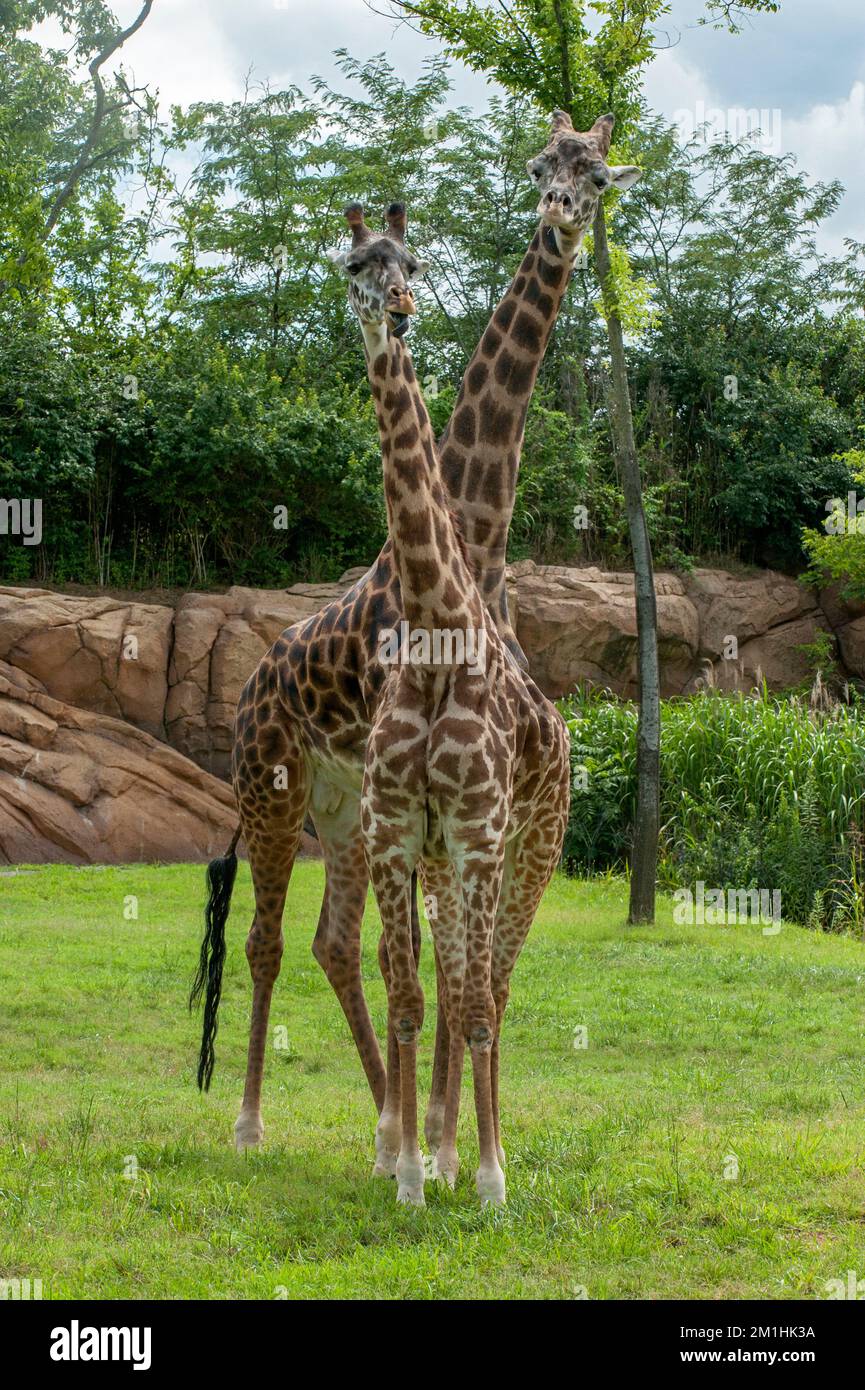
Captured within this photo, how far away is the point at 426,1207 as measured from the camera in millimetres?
4867

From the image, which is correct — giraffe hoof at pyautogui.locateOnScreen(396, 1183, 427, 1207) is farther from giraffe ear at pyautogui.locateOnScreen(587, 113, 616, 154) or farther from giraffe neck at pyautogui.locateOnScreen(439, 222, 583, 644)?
giraffe ear at pyautogui.locateOnScreen(587, 113, 616, 154)

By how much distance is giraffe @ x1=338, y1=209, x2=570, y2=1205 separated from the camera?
4.73m

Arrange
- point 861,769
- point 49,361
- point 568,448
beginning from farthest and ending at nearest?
point 568,448, point 49,361, point 861,769

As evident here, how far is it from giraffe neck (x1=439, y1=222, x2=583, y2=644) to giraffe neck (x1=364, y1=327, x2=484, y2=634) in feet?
2.19

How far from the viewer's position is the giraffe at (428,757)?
4.73m

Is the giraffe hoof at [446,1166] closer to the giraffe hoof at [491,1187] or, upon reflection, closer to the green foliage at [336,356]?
the giraffe hoof at [491,1187]

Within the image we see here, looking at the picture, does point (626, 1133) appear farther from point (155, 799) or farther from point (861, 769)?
point (155, 799)

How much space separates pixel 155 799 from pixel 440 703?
32.2 ft

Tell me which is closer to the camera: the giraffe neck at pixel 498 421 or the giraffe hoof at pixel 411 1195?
the giraffe hoof at pixel 411 1195

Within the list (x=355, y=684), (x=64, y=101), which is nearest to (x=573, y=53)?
(x=355, y=684)

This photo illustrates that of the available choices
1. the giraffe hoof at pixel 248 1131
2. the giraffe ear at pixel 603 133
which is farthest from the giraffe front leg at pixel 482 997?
the giraffe ear at pixel 603 133

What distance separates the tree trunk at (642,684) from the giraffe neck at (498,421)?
20.2ft

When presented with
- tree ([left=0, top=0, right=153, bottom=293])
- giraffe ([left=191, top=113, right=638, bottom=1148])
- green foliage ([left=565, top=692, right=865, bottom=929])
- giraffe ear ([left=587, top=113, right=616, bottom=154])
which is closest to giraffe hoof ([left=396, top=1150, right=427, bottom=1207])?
giraffe ([left=191, top=113, right=638, bottom=1148])
